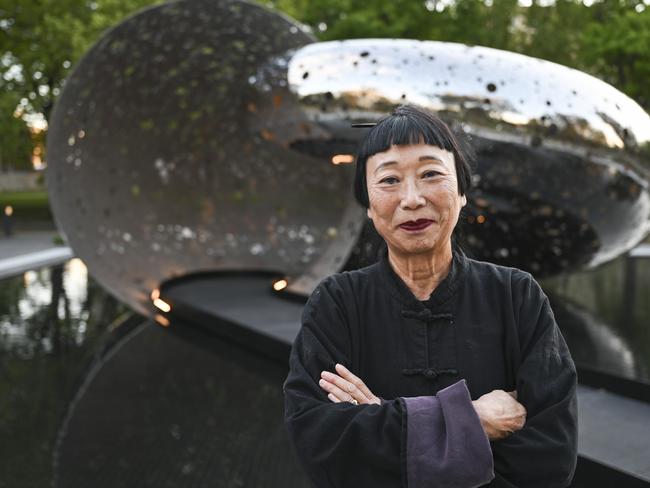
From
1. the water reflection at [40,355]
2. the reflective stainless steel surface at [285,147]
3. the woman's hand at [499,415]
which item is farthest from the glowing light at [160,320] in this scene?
the woman's hand at [499,415]

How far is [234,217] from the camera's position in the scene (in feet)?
25.2

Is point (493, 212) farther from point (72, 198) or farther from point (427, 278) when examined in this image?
point (427, 278)

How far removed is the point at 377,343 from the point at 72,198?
567 centimetres

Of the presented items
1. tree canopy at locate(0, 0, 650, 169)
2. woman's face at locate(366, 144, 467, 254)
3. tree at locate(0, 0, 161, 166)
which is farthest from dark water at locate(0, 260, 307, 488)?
tree at locate(0, 0, 161, 166)

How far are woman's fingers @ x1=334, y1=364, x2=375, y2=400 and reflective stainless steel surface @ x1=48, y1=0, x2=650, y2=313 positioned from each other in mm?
3870

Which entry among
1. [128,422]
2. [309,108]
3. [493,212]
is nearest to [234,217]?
[309,108]

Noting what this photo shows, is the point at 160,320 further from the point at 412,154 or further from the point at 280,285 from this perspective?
the point at 412,154

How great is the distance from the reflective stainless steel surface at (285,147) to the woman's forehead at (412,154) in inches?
145

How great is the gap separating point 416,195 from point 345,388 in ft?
1.29

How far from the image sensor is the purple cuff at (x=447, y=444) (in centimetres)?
121

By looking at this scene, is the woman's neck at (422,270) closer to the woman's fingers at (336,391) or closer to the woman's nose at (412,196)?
the woman's nose at (412,196)

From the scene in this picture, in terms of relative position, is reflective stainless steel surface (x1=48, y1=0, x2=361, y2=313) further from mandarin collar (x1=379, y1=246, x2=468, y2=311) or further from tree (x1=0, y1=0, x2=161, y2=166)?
tree (x1=0, y1=0, x2=161, y2=166)

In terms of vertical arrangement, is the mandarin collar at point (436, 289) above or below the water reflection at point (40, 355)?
above

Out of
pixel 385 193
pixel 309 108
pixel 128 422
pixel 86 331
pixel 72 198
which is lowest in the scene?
pixel 86 331
